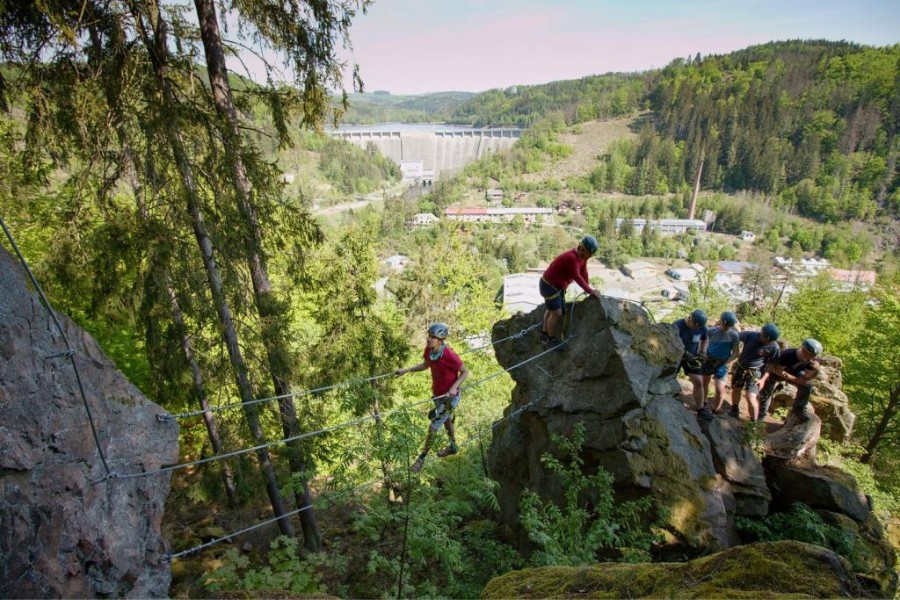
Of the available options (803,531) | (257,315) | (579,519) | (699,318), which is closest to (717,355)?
(699,318)

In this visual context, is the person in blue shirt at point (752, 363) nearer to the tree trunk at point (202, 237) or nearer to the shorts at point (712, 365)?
the shorts at point (712, 365)

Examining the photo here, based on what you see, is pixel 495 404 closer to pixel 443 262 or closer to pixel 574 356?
pixel 443 262

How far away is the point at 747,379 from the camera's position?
22.5 ft

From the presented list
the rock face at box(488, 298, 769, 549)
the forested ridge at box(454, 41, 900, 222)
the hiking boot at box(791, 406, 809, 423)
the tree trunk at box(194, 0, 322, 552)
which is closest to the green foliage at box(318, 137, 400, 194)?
the forested ridge at box(454, 41, 900, 222)

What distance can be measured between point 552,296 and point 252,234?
4130 millimetres

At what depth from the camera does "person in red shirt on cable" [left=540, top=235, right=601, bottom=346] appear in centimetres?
580

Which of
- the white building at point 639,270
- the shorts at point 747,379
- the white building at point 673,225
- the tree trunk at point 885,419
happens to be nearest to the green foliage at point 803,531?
the shorts at point 747,379

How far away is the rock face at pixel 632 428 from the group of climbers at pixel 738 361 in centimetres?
42

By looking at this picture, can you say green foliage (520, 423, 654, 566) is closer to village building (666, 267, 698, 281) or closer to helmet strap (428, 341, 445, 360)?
helmet strap (428, 341, 445, 360)

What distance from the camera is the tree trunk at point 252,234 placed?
5910 millimetres

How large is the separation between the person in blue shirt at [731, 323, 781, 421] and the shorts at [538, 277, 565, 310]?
10.2ft

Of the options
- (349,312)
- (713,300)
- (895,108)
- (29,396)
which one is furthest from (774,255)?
(29,396)

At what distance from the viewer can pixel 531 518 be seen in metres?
4.71

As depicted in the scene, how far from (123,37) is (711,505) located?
8289 mm
